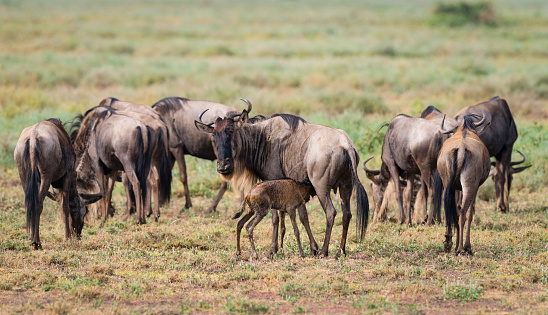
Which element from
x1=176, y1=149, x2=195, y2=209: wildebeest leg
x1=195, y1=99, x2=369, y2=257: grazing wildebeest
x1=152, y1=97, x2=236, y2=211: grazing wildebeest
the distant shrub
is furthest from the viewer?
the distant shrub

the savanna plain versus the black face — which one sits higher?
the black face

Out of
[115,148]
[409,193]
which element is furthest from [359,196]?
[115,148]

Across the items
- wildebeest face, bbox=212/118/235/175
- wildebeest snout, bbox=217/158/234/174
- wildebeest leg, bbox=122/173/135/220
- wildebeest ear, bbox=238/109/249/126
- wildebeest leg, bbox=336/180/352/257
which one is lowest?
wildebeest leg, bbox=122/173/135/220

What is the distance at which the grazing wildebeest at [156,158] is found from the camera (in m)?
10.6

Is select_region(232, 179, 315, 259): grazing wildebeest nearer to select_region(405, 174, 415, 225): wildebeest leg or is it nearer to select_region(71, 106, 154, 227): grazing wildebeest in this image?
select_region(71, 106, 154, 227): grazing wildebeest

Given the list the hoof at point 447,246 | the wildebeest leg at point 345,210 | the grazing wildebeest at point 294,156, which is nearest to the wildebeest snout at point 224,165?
the grazing wildebeest at point 294,156

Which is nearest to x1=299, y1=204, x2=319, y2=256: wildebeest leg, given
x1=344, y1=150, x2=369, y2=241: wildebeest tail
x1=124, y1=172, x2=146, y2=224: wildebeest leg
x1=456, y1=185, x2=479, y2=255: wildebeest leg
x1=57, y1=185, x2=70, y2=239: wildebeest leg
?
x1=344, y1=150, x2=369, y2=241: wildebeest tail

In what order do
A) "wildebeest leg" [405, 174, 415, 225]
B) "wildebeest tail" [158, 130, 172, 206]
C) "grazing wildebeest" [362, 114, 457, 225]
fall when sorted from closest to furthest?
"grazing wildebeest" [362, 114, 457, 225] → "wildebeest leg" [405, 174, 415, 225] → "wildebeest tail" [158, 130, 172, 206]

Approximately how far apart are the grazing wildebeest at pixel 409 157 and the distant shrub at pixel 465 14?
36142 mm

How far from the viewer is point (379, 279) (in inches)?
276

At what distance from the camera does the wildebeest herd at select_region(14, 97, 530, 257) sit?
789cm

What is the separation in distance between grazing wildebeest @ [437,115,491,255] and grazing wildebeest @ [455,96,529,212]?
3269 mm

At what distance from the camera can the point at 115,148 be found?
9.99 metres

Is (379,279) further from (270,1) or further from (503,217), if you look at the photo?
(270,1)
